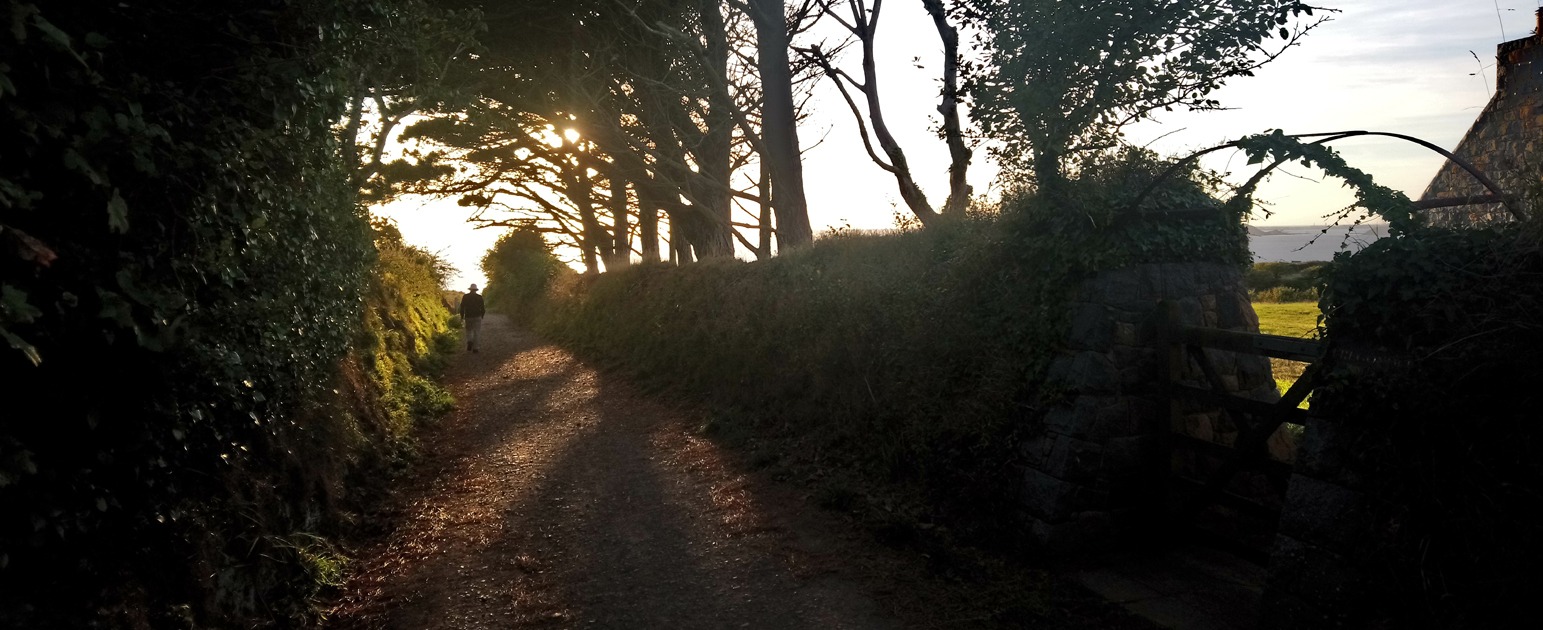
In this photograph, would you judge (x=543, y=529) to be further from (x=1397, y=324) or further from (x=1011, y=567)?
(x=1397, y=324)

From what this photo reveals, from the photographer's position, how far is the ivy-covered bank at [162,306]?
3.61m

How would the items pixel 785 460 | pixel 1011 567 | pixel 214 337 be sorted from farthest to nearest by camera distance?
pixel 785 460 → pixel 1011 567 → pixel 214 337

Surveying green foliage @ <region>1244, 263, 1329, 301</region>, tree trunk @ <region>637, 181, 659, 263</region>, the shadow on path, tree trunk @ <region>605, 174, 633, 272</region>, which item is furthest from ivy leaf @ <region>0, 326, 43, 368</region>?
tree trunk @ <region>605, 174, 633, 272</region>

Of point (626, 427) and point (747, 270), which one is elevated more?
point (747, 270)

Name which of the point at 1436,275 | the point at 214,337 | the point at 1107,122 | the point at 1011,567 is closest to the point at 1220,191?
the point at 1107,122

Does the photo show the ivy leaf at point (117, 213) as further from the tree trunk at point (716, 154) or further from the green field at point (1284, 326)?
the tree trunk at point (716, 154)

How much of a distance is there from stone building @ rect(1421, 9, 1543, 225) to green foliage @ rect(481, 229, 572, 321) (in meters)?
28.8

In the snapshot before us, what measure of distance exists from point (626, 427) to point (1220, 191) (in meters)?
8.16

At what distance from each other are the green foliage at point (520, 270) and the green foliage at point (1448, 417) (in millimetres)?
31534

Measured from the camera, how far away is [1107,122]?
8438 millimetres

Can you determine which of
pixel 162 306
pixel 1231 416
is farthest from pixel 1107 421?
pixel 162 306

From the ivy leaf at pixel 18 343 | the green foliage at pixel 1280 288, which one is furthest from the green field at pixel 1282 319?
the ivy leaf at pixel 18 343

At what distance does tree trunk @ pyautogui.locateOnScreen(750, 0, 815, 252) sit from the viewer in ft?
51.5

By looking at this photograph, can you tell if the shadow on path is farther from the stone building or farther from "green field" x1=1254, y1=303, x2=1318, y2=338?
"green field" x1=1254, y1=303, x2=1318, y2=338
